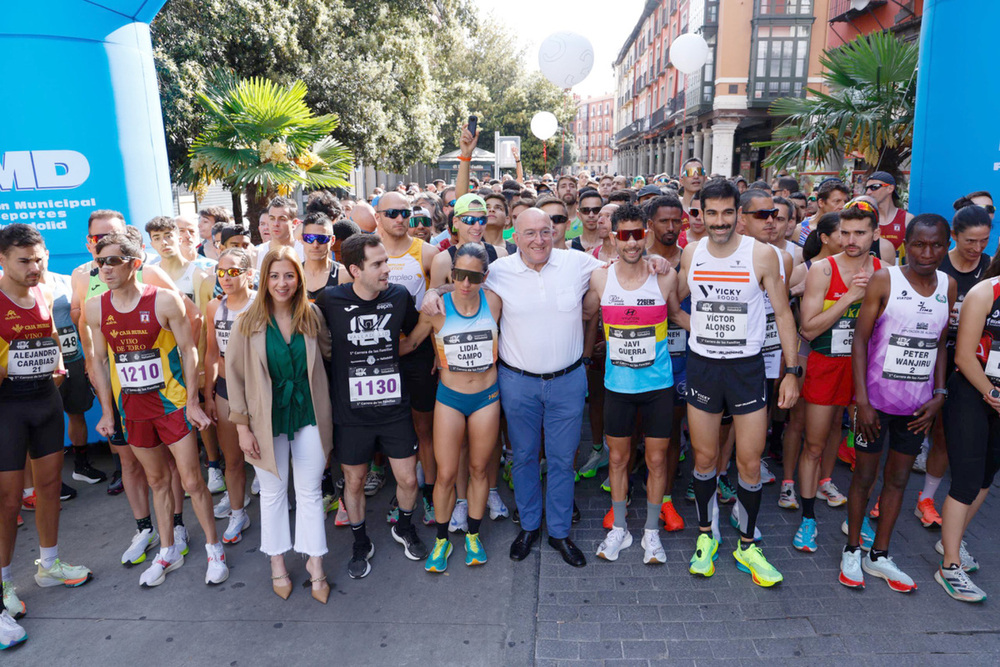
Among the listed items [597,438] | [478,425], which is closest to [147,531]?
[478,425]

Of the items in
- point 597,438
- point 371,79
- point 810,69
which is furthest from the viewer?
point 810,69

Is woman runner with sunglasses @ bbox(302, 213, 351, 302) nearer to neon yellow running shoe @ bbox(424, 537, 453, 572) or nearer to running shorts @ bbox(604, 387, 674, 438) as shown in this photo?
neon yellow running shoe @ bbox(424, 537, 453, 572)

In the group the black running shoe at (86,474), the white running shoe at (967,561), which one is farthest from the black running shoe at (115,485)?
the white running shoe at (967,561)

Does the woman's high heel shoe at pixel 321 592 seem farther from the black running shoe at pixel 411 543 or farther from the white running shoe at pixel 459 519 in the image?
the white running shoe at pixel 459 519

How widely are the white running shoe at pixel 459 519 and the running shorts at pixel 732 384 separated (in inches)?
68.4


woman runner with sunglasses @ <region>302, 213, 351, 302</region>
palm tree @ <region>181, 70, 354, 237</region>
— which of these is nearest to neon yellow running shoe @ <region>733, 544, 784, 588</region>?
woman runner with sunglasses @ <region>302, 213, 351, 302</region>

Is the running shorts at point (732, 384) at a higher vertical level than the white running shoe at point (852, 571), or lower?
higher

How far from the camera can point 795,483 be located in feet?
16.3

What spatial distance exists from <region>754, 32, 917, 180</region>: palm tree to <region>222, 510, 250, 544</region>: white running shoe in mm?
7360

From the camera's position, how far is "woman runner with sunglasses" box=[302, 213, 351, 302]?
14.5ft

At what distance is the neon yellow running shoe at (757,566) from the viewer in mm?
3684

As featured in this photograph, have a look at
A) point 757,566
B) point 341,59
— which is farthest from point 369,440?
point 341,59

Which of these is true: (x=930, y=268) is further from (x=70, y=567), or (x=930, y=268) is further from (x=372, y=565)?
(x=70, y=567)

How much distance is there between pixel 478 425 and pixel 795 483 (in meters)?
2.68
